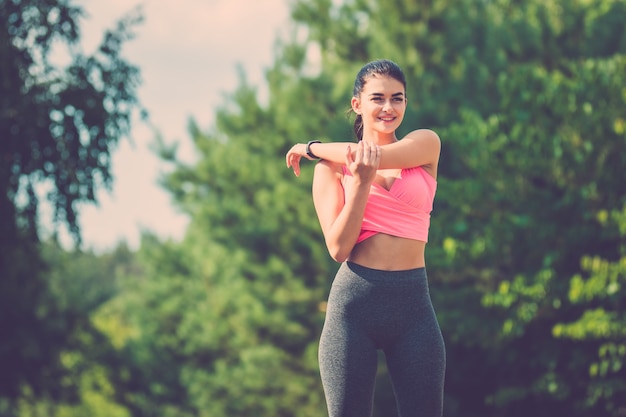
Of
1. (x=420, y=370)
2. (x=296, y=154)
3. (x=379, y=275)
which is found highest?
(x=296, y=154)

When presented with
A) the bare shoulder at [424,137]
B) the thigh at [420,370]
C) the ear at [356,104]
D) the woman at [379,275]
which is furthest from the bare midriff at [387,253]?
the ear at [356,104]

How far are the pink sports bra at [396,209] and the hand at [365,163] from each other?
14cm

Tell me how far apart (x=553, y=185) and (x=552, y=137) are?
1152 mm

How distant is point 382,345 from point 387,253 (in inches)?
12.1

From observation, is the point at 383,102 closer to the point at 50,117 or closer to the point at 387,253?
the point at 387,253

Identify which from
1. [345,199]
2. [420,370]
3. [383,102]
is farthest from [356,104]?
[420,370]

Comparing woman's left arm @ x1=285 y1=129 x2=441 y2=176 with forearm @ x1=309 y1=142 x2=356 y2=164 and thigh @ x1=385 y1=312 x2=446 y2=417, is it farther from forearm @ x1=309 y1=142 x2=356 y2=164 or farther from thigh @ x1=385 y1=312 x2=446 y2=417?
thigh @ x1=385 y1=312 x2=446 y2=417

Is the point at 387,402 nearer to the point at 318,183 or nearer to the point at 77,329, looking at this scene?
the point at 77,329

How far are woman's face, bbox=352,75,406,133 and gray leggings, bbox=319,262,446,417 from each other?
0.51 metres

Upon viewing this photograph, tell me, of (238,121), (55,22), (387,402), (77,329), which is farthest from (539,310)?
(77,329)

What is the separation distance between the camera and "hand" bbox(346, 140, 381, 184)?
2828 millimetres

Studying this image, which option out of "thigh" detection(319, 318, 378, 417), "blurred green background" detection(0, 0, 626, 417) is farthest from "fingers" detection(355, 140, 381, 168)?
"blurred green background" detection(0, 0, 626, 417)

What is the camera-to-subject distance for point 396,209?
9.78 ft

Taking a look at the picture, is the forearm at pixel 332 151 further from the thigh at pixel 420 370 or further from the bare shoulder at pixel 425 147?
the thigh at pixel 420 370
